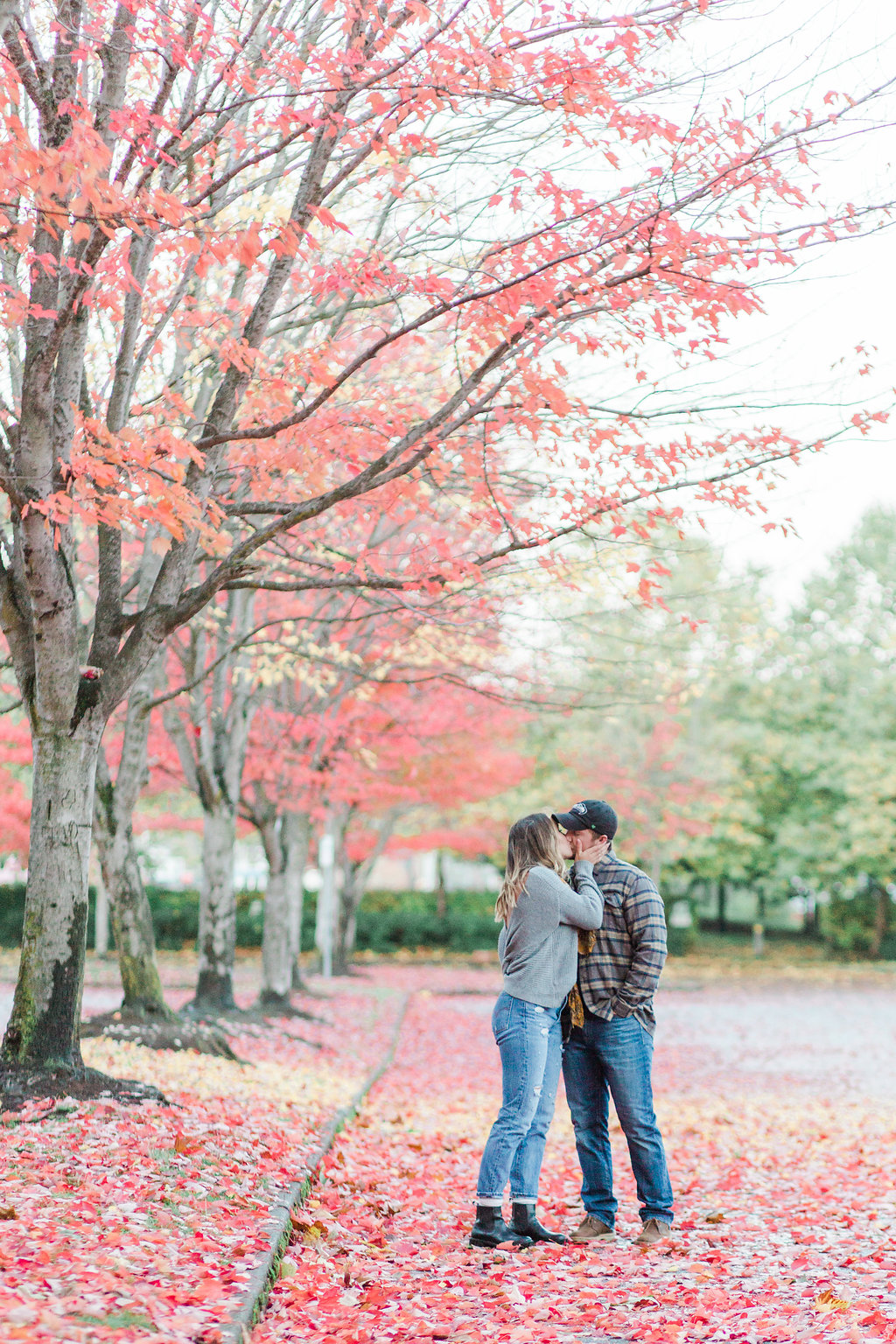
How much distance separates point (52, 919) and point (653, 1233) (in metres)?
3.82

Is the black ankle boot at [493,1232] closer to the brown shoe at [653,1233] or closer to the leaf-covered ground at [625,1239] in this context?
the leaf-covered ground at [625,1239]

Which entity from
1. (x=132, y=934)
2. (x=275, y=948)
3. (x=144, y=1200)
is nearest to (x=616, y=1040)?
(x=144, y=1200)

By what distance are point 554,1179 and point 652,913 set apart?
294 cm

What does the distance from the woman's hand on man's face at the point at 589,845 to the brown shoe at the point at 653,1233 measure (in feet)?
5.47

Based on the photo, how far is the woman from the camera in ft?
17.5

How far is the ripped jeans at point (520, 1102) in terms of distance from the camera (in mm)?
5312

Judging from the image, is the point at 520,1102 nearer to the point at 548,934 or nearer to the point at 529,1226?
the point at 529,1226

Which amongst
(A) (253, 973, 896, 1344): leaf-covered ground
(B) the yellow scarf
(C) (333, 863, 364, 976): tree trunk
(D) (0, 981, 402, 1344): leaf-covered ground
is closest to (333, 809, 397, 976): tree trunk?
(C) (333, 863, 364, 976): tree trunk

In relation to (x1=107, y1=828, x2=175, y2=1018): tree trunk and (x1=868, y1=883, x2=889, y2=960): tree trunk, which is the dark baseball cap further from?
(x1=868, y1=883, x2=889, y2=960): tree trunk

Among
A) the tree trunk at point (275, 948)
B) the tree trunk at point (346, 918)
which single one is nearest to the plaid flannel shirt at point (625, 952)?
the tree trunk at point (275, 948)

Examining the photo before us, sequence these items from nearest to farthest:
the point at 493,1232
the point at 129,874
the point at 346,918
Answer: the point at 493,1232 < the point at 129,874 < the point at 346,918

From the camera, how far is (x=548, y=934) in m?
5.42

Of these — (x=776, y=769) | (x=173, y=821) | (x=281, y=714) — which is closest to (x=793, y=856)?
(x=776, y=769)

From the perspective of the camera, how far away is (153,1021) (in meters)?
11.1
